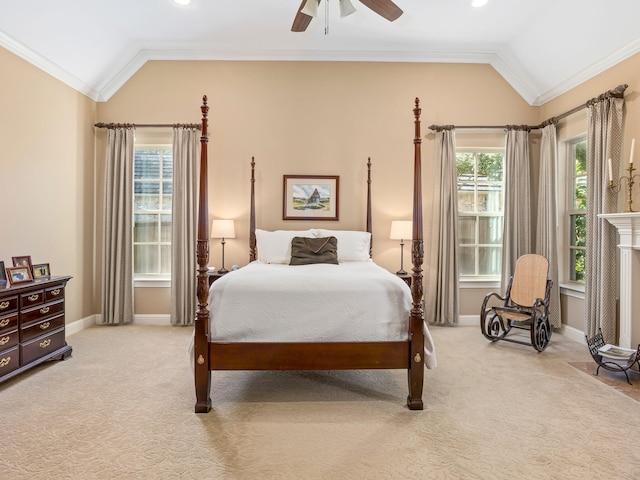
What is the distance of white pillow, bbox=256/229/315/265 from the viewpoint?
420 centimetres

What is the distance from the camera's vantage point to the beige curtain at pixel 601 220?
358cm

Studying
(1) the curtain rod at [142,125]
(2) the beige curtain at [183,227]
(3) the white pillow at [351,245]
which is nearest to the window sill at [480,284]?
(3) the white pillow at [351,245]

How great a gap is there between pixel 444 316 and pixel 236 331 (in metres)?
3.12

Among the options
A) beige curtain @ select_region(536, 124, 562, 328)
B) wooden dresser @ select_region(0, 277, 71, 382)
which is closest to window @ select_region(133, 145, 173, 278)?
wooden dresser @ select_region(0, 277, 71, 382)

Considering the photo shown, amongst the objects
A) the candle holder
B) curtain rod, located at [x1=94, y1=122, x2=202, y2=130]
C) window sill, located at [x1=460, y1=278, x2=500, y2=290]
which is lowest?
window sill, located at [x1=460, y1=278, x2=500, y2=290]

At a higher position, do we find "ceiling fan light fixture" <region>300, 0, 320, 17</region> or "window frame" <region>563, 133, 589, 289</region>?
"ceiling fan light fixture" <region>300, 0, 320, 17</region>

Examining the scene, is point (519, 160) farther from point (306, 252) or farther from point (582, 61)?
point (306, 252)

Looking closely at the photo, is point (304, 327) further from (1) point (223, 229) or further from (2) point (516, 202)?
(2) point (516, 202)

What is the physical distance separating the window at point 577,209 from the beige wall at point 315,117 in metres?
0.81

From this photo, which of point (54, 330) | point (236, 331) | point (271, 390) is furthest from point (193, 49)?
point (271, 390)

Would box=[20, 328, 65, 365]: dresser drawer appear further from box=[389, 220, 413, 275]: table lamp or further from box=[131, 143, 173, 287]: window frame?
box=[389, 220, 413, 275]: table lamp

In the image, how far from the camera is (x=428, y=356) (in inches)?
102

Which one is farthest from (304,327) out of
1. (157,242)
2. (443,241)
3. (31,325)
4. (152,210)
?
(152,210)

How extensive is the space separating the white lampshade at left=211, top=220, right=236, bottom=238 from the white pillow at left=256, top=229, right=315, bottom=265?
368 mm
